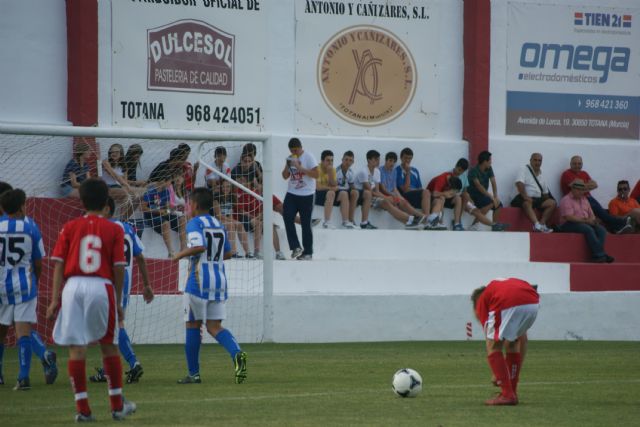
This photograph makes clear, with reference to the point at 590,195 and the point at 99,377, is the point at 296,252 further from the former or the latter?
the point at 99,377

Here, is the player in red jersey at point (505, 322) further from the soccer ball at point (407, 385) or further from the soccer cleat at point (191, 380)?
the soccer cleat at point (191, 380)

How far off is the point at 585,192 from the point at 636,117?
10.2ft

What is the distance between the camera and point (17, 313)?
36.0 ft

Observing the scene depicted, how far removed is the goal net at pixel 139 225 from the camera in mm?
16781

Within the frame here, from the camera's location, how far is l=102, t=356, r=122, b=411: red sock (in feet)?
26.8

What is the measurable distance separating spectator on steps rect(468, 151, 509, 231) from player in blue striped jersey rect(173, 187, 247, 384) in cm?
1090

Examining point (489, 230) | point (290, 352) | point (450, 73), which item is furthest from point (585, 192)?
point (290, 352)

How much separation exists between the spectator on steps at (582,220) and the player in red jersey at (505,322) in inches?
478

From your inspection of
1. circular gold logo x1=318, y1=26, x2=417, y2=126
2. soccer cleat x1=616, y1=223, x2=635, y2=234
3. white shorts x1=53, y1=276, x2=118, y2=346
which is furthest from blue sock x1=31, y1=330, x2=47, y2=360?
soccer cleat x1=616, y1=223, x2=635, y2=234

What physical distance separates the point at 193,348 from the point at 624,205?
13.5 m

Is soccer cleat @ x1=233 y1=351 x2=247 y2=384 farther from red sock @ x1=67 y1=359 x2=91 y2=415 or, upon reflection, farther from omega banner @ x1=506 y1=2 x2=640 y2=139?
omega banner @ x1=506 y1=2 x2=640 y2=139

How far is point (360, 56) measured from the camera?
22.3m

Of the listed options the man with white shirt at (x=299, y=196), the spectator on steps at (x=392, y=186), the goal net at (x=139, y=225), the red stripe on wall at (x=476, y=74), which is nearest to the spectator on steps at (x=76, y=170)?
the goal net at (x=139, y=225)

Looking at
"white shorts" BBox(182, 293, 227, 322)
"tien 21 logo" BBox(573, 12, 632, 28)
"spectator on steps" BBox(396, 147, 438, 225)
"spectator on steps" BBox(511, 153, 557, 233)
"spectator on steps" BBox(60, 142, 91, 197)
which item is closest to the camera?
"white shorts" BBox(182, 293, 227, 322)
